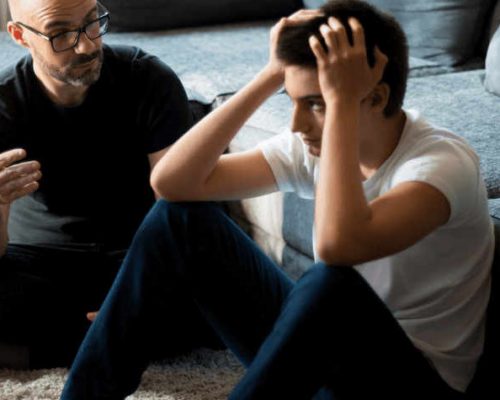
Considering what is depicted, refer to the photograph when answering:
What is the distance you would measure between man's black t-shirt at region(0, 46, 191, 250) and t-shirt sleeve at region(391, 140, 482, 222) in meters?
0.76

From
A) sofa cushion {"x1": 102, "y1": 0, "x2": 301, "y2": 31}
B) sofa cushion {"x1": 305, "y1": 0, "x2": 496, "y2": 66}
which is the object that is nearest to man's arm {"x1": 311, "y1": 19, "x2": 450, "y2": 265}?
sofa cushion {"x1": 305, "y1": 0, "x2": 496, "y2": 66}

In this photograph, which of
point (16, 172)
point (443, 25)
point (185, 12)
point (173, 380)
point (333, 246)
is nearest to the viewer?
point (333, 246)

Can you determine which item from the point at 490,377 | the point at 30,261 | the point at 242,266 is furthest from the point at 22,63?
the point at 490,377

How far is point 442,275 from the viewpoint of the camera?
50.6 inches

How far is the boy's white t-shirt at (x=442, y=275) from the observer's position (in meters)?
1.26

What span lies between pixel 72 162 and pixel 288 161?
63 cm

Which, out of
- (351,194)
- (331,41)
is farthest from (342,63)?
(351,194)

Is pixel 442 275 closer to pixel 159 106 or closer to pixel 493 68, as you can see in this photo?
pixel 159 106

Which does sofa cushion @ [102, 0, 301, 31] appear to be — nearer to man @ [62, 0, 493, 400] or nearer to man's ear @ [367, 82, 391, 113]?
man @ [62, 0, 493, 400]

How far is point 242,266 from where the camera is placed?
1.43 m

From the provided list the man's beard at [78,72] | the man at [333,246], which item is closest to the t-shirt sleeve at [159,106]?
the man's beard at [78,72]

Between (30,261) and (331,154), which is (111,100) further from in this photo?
(331,154)

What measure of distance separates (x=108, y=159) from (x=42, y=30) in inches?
12.0

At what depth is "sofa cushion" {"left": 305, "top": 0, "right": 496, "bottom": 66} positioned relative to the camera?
97.0 inches
